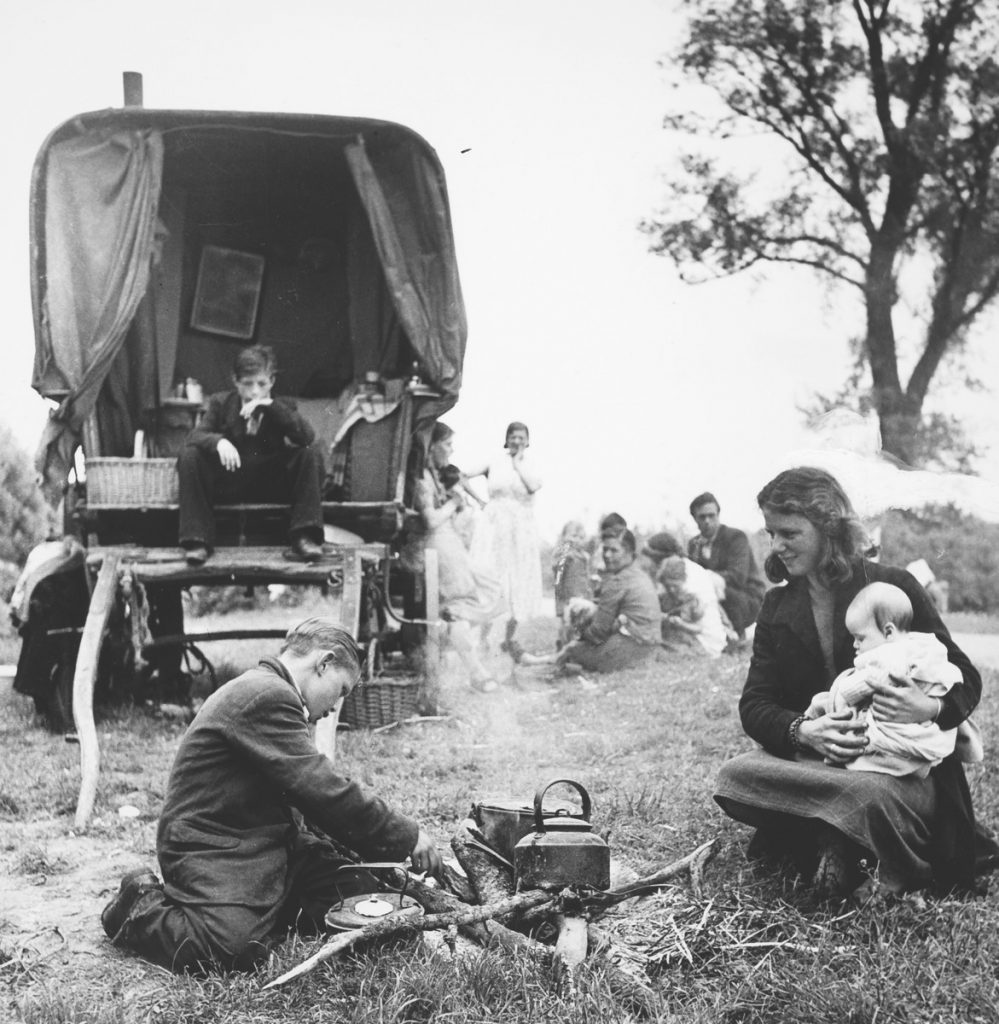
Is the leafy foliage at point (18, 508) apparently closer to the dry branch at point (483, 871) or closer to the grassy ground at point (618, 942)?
the grassy ground at point (618, 942)

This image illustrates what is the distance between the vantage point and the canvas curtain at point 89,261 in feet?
19.7

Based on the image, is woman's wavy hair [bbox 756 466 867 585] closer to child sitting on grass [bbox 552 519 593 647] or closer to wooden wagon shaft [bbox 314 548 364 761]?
wooden wagon shaft [bbox 314 548 364 761]

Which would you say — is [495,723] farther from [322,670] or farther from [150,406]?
[322,670]

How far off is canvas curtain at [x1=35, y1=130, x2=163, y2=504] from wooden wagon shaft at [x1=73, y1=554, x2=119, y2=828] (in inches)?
32.4

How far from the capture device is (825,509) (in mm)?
3594

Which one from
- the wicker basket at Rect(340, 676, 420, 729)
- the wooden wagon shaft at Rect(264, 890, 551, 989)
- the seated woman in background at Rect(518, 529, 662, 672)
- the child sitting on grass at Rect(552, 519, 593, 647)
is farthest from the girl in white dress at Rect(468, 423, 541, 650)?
the wooden wagon shaft at Rect(264, 890, 551, 989)

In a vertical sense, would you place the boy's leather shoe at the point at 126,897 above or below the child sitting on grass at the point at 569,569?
below

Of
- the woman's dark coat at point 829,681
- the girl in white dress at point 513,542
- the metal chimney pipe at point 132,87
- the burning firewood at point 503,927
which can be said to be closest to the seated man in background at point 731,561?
the girl in white dress at point 513,542

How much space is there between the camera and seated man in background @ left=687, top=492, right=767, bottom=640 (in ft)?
33.0

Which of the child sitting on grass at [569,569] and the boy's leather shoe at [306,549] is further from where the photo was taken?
the child sitting on grass at [569,569]

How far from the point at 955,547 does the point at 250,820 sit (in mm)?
13059

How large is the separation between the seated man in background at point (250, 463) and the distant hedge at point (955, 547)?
987 centimetres

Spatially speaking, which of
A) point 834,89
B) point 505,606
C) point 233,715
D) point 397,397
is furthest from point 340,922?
point 834,89

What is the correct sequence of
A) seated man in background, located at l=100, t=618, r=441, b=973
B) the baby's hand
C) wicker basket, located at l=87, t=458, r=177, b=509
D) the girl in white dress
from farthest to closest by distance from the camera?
the girl in white dress → wicker basket, located at l=87, t=458, r=177, b=509 → the baby's hand → seated man in background, located at l=100, t=618, r=441, b=973
